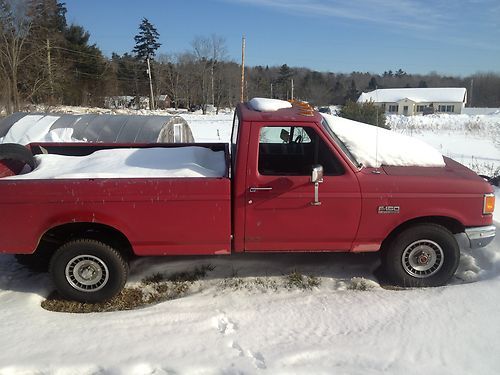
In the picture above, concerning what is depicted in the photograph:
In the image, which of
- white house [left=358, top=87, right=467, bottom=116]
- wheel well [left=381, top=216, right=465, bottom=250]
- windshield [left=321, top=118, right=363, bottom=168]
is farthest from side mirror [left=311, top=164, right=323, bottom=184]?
white house [left=358, top=87, right=467, bottom=116]

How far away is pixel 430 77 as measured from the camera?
134125 mm

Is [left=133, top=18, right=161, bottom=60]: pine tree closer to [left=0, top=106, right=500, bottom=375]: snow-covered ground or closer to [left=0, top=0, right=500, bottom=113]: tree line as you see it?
[left=0, top=0, right=500, bottom=113]: tree line

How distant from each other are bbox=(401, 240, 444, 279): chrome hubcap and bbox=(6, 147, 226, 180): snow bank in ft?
7.09

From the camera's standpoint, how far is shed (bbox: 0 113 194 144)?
11547mm

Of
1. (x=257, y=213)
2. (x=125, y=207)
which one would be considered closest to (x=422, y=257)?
(x=257, y=213)

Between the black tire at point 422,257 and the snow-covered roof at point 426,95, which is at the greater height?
the snow-covered roof at point 426,95

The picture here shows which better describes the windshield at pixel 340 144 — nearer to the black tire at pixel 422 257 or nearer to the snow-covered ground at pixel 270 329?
the black tire at pixel 422 257

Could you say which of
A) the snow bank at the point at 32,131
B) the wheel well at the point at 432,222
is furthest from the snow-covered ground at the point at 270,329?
the snow bank at the point at 32,131

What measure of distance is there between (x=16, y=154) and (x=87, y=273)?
2.01 m

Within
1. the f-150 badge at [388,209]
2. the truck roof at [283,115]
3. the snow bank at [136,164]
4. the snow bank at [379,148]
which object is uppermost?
the truck roof at [283,115]

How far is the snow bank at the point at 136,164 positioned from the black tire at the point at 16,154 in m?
0.18

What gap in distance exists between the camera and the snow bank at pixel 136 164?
4.32m

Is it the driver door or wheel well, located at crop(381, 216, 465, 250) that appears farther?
wheel well, located at crop(381, 216, 465, 250)

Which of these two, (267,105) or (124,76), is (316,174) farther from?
(124,76)
